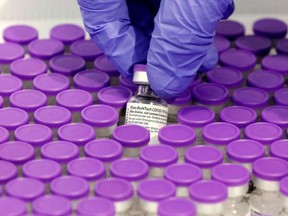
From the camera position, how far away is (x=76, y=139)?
2055 millimetres

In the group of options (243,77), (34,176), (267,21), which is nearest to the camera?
(34,176)

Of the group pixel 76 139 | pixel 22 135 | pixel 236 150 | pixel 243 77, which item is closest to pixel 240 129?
pixel 236 150

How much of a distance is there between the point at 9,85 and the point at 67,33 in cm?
38

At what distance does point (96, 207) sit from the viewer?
1819mm

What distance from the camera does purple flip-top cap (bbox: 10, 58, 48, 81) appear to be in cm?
234

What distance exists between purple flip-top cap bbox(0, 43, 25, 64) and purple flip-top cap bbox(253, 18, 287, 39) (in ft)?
2.62

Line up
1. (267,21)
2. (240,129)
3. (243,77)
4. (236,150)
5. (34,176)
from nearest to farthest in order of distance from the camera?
(34,176)
(236,150)
(240,129)
(243,77)
(267,21)

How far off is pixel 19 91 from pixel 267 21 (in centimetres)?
93

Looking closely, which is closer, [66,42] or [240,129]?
[240,129]

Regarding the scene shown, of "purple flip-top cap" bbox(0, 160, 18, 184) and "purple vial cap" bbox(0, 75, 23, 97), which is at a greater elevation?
"purple vial cap" bbox(0, 75, 23, 97)

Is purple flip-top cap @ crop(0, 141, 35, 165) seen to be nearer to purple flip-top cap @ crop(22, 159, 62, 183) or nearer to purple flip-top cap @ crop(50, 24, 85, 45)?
purple flip-top cap @ crop(22, 159, 62, 183)

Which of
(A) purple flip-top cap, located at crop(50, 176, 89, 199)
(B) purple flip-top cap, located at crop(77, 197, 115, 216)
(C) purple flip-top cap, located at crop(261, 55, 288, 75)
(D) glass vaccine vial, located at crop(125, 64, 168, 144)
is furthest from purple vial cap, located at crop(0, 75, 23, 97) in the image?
(C) purple flip-top cap, located at crop(261, 55, 288, 75)

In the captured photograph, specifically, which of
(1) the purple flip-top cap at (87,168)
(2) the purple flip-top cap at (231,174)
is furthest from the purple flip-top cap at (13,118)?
(2) the purple flip-top cap at (231,174)

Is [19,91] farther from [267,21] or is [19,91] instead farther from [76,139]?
[267,21]
